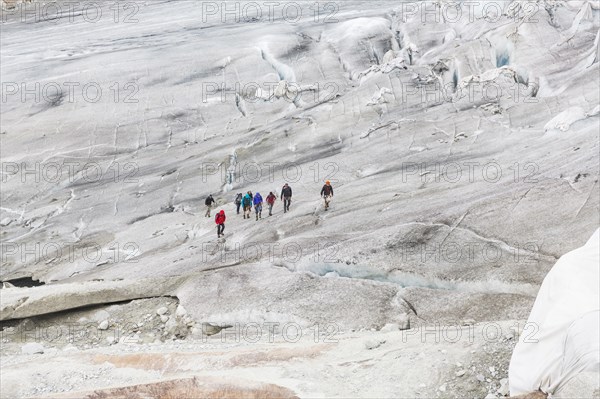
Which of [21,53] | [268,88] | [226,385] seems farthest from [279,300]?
[21,53]

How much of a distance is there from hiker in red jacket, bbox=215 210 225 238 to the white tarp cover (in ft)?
43.1

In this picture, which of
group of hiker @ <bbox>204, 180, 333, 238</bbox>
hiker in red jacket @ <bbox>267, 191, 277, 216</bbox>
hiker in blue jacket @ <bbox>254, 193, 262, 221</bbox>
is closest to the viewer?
group of hiker @ <bbox>204, 180, 333, 238</bbox>

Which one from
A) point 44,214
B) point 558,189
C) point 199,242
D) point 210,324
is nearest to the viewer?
point 210,324

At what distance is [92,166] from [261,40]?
14.3m

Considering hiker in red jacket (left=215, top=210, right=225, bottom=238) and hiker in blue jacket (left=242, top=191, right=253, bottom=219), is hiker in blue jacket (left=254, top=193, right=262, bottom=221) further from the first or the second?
hiker in red jacket (left=215, top=210, right=225, bottom=238)

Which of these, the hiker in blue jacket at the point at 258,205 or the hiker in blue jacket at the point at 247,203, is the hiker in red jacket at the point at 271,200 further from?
the hiker in blue jacket at the point at 247,203

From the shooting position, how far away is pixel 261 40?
40344mm

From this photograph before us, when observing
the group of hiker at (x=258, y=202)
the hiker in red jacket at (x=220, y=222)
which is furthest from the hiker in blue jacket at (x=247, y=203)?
the hiker in red jacket at (x=220, y=222)

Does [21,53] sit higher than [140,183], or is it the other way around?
[21,53]

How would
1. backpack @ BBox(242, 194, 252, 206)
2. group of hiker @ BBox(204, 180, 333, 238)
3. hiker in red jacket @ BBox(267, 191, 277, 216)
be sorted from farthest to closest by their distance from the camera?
backpack @ BBox(242, 194, 252, 206) → hiker in red jacket @ BBox(267, 191, 277, 216) → group of hiker @ BBox(204, 180, 333, 238)

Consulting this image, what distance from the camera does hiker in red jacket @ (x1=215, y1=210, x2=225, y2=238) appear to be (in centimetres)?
2355

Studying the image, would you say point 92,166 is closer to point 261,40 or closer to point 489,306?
point 261,40

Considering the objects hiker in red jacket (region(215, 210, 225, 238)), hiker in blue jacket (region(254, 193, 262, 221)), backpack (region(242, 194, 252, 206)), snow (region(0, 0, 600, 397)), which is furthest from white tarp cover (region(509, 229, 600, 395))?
backpack (region(242, 194, 252, 206))

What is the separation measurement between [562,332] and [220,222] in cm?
1442
